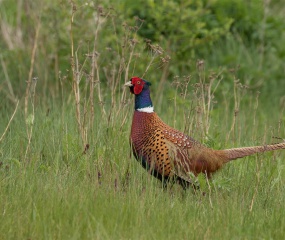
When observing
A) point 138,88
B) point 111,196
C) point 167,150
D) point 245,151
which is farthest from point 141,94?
point 111,196

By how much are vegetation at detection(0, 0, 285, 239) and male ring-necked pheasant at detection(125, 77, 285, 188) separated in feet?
0.36

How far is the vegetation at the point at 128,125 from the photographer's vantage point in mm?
5023

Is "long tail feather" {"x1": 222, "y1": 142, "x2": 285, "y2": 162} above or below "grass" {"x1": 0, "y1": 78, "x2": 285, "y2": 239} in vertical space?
above

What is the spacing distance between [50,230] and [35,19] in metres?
4.96

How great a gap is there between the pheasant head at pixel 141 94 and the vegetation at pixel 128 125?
19 cm

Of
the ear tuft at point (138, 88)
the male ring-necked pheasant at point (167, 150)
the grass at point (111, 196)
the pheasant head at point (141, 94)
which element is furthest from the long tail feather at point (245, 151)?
the ear tuft at point (138, 88)

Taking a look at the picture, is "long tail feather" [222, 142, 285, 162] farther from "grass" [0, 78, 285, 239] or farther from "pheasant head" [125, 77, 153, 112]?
"pheasant head" [125, 77, 153, 112]

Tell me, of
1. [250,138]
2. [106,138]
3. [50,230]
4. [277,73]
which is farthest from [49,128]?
[277,73]

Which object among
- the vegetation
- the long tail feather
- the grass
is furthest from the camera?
the long tail feather

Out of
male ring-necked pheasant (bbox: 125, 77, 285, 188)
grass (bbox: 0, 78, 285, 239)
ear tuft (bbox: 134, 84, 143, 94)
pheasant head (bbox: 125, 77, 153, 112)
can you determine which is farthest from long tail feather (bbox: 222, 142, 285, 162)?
ear tuft (bbox: 134, 84, 143, 94)

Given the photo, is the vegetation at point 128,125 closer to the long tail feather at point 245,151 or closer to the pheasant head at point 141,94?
the long tail feather at point 245,151

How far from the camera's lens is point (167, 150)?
19.8 feet

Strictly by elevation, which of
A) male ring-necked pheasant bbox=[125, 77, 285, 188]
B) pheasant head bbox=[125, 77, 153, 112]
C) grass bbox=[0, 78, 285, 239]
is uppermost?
pheasant head bbox=[125, 77, 153, 112]

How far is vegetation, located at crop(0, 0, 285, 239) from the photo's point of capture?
502 cm
